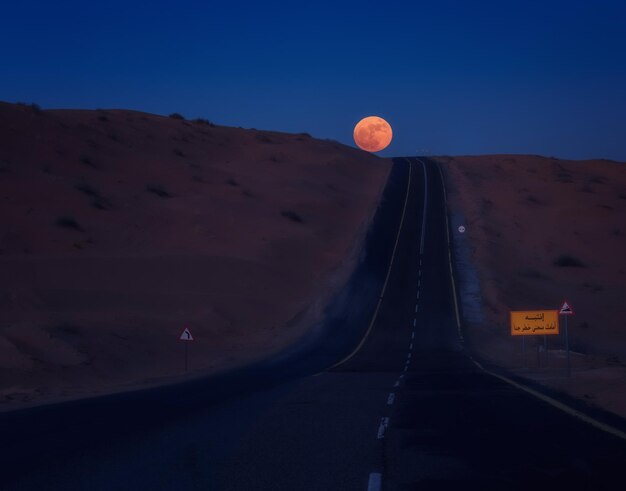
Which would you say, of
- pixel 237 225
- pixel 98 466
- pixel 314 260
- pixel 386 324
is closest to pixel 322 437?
pixel 98 466

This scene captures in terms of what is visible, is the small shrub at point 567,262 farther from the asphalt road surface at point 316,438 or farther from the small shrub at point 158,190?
the asphalt road surface at point 316,438

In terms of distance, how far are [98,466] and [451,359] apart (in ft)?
81.8

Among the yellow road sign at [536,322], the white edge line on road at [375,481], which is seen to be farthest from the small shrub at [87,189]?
the white edge line on road at [375,481]

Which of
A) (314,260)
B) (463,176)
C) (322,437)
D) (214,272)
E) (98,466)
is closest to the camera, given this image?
(98,466)

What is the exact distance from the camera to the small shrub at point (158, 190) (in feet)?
232

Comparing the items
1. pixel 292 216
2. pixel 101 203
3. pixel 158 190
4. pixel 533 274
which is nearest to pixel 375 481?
pixel 101 203

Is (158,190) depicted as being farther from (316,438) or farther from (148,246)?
(316,438)

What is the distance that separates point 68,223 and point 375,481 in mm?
46746

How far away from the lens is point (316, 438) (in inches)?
531

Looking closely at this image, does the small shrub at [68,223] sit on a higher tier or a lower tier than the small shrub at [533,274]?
higher

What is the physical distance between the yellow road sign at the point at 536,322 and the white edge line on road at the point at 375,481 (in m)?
21.2

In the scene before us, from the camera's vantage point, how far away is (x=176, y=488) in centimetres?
967

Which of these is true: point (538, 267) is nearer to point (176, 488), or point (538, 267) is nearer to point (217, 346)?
point (217, 346)

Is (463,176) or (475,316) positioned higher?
(463,176)
